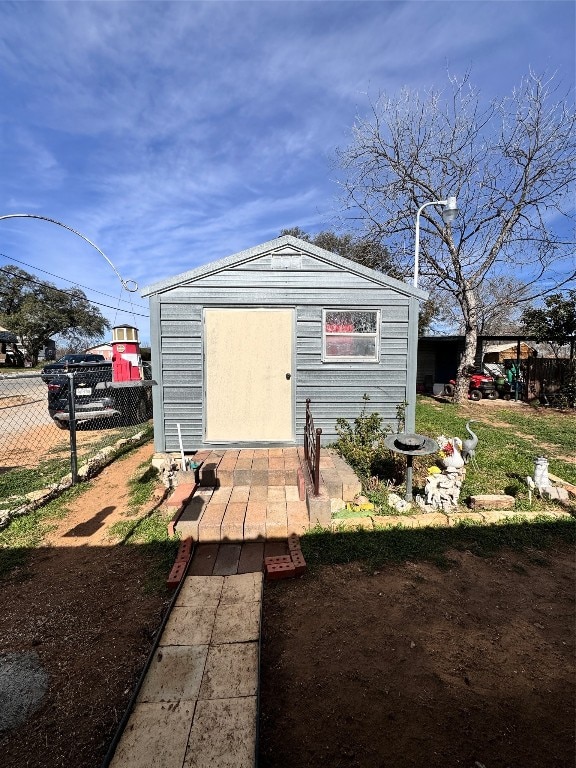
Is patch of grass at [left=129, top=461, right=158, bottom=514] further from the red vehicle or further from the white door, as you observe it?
the red vehicle

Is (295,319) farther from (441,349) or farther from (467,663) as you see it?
(441,349)

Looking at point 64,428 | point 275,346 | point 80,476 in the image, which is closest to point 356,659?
point 275,346

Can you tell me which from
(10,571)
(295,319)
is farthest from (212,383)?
(10,571)

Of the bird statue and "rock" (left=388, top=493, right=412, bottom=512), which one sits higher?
the bird statue

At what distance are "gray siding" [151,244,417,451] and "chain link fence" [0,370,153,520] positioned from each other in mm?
659

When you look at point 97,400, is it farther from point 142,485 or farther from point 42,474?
point 142,485

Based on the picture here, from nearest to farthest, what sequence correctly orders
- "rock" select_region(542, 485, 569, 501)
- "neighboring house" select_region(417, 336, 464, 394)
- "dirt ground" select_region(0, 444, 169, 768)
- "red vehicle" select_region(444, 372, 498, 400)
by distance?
"dirt ground" select_region(0, 444, 169, 768) < "rock" select_region(542, 485, 569, 501) < "red vehicle" select_region(444, 372, 498, 400) < "neighboring house" select_region(417, 336, 464, 394)

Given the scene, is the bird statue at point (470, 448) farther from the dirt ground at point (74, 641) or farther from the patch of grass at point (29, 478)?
the patch of grass at point (29, 478)

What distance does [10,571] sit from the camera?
3156 millimetres

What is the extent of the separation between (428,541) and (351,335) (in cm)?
329

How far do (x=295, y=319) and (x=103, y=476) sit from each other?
377 cm

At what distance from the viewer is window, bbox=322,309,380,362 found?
19.0 feet

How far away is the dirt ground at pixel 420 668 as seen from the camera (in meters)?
1.72

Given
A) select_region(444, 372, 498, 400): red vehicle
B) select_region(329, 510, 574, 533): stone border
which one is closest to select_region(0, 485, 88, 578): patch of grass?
select_region(329, 510, 574, 533): stone border
